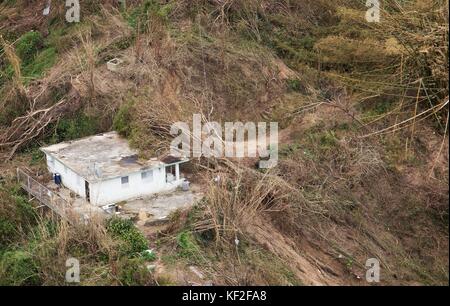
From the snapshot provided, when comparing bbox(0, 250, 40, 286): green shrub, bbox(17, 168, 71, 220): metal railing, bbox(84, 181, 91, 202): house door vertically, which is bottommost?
bbox(0, 250, 40, 286): green shrub

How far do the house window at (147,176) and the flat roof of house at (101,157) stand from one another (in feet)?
0.38

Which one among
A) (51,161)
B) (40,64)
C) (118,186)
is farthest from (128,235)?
(40,64)

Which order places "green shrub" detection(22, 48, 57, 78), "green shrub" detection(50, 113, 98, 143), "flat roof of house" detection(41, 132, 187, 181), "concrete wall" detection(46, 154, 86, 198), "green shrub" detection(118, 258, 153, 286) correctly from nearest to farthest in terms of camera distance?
"green shrub" detection(118, 258, 153, 286) < "flat roof of house" detection(41, 132, 187, 181) < "concrete wall" detection(46, 154, 86, 198) < "green shrub" detection(50, 113, 98, 143) < "green shrub" detection(22, 48, 57, 78)

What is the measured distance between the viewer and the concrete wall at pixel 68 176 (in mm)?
18530

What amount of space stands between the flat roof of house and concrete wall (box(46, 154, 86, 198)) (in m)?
0.19

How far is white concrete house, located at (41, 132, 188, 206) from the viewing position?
59.3 ft

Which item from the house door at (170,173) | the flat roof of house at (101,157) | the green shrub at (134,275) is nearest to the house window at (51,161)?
the flat roof of house at (101,157)

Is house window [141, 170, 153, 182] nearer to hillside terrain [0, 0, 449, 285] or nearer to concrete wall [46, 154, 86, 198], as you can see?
hillside terrain [0, 0, 449, 285]

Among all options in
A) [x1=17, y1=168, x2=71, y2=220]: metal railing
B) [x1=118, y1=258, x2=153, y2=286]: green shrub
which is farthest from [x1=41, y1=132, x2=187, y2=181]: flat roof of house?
[x1=118, y1=258, x2=153, y2=286]: green shrub

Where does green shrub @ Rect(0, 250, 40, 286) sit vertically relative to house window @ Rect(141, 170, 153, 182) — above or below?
below

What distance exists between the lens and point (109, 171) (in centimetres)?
1831

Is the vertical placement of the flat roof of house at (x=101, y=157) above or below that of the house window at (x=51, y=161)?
above

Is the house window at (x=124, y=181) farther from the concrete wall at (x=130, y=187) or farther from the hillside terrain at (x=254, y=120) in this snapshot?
the hillside terrain at (x=254, y=120)

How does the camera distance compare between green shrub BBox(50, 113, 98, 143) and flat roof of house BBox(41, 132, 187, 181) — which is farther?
green shrub BBox(50, 113, 98, 143)
